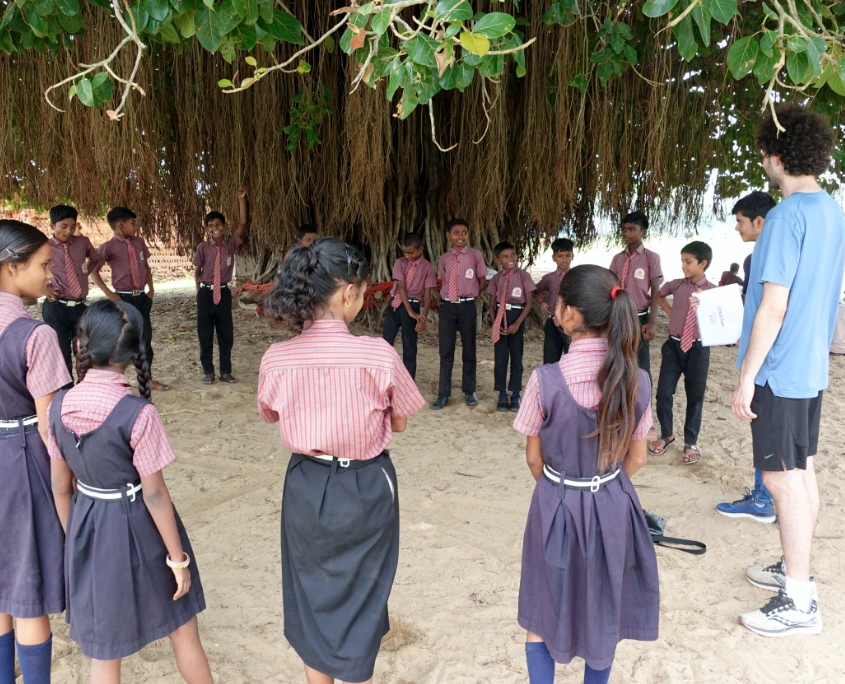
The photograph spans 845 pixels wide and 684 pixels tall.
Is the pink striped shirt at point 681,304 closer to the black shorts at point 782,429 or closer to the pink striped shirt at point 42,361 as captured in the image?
the black shorts at point 782,429

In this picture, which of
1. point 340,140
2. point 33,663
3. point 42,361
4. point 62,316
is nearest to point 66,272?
point 62,316

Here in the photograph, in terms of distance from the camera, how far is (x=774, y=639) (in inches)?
85.9

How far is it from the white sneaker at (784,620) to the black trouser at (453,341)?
3018mm

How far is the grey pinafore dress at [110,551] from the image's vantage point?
154cm

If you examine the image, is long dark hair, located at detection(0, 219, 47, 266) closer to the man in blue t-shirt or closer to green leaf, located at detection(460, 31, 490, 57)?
green leaf, located at detection(460, 31, 490, 57)

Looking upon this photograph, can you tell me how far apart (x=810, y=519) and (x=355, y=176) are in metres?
3.72

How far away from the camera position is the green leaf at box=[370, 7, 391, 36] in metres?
1.72

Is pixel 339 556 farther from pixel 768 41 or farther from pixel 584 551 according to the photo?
pixel 768 41

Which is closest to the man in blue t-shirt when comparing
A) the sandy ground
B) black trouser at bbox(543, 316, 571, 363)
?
the sandy ground

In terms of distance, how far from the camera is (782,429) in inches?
84.1

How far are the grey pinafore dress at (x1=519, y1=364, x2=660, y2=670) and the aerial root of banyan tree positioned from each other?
3322mm

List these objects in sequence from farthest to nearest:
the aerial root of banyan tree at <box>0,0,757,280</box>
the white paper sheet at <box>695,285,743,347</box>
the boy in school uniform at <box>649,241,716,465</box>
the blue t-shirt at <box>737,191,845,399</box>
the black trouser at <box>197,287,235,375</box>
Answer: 1. the black trouser at <box>197,287,235,375</box>
2. the aerial root of banyan tree at <box>0,0,757,280</box>
3. the boy in school uniform at <box>649,241,716,465</box>
4. the white paper sheet at <box>695,285,743,347</box>
5. the blue t-shirt at <box>737,191,845,399</box>

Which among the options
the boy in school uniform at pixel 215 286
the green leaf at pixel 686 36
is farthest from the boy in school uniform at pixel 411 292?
the green leaf at pixel 686 36

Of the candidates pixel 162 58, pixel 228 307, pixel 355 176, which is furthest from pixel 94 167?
pixel 355 176
